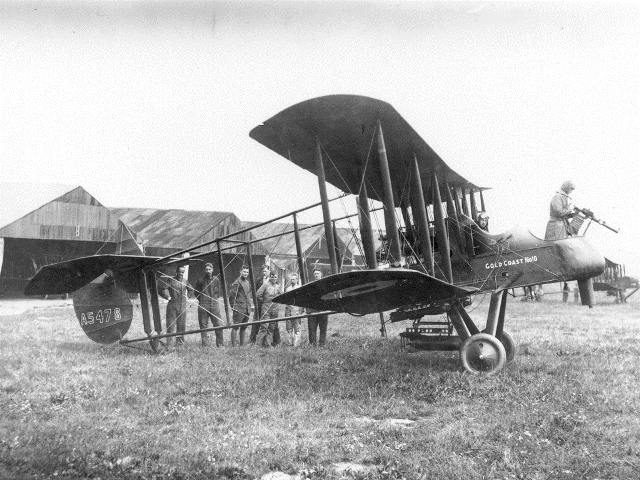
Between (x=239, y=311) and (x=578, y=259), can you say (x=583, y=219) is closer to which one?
(x=578, y=259)

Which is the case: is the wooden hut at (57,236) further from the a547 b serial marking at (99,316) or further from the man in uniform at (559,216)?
the man in uniform at (559,216)

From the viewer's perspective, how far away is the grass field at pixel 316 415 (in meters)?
3.44

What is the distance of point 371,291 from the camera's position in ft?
18.8

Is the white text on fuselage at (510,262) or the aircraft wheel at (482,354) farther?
the white text on fuselage at (510,262)

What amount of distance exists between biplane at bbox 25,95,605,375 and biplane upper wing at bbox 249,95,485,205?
1 cm

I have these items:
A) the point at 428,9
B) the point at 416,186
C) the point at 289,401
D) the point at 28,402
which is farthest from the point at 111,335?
the point at 428,9

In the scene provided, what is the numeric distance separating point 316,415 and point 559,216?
4534 millimetres

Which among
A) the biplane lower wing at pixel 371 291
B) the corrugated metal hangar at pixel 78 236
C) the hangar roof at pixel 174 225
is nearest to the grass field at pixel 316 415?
the biplane lower wing at pixel 371 291

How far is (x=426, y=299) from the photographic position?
20.6ft

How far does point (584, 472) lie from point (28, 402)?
5.42 m

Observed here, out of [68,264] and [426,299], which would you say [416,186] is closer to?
[426,299]

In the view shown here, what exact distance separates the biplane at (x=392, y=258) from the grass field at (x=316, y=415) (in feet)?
2.57

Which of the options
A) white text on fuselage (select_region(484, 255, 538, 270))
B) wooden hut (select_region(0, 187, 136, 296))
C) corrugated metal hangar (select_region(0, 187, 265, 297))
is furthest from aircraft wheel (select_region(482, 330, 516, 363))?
wooden hut (select_region(0, 187, 136, 296))

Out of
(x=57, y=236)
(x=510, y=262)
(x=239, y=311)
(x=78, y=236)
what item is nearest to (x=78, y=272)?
(x=239, y=311)
